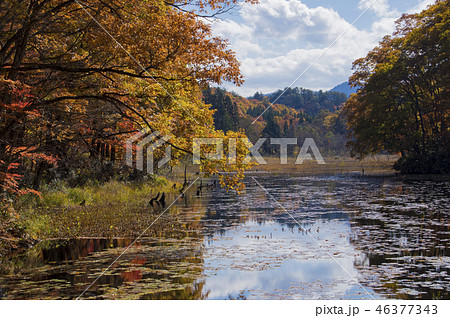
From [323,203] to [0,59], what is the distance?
15543 millimetres

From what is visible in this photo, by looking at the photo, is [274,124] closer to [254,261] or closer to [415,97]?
[415,97]

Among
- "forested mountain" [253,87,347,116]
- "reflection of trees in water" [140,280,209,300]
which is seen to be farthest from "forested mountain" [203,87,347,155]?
"reflection of trees in water" [140,280,209,300]

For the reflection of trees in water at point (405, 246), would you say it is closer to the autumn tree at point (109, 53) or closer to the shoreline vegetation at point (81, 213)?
the autumn tree at point (109, 53)

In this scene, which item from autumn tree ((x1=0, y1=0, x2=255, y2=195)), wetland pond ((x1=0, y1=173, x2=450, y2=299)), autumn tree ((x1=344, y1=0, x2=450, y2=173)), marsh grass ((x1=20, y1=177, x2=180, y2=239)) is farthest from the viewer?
autumn tree ((x1=344, y1=0, x2=450, y2=173))

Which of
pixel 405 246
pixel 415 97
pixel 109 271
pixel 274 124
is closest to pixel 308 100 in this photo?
pixel 274 124

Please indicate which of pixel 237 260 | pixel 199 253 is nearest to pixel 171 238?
pixel 199 253

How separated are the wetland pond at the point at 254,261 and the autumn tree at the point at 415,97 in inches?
1034

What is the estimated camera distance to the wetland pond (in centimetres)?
763

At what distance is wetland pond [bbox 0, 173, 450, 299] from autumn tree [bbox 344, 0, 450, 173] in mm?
26275

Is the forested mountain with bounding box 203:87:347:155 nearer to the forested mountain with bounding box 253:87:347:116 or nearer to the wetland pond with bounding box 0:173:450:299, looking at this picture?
the forested mountain with bounding box 253:87:347:116

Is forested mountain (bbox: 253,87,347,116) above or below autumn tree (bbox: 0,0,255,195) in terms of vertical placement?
above

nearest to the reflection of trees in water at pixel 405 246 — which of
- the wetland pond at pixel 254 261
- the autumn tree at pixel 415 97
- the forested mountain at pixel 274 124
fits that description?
the wetland pond at pixel 254 261

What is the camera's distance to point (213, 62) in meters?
12.3
